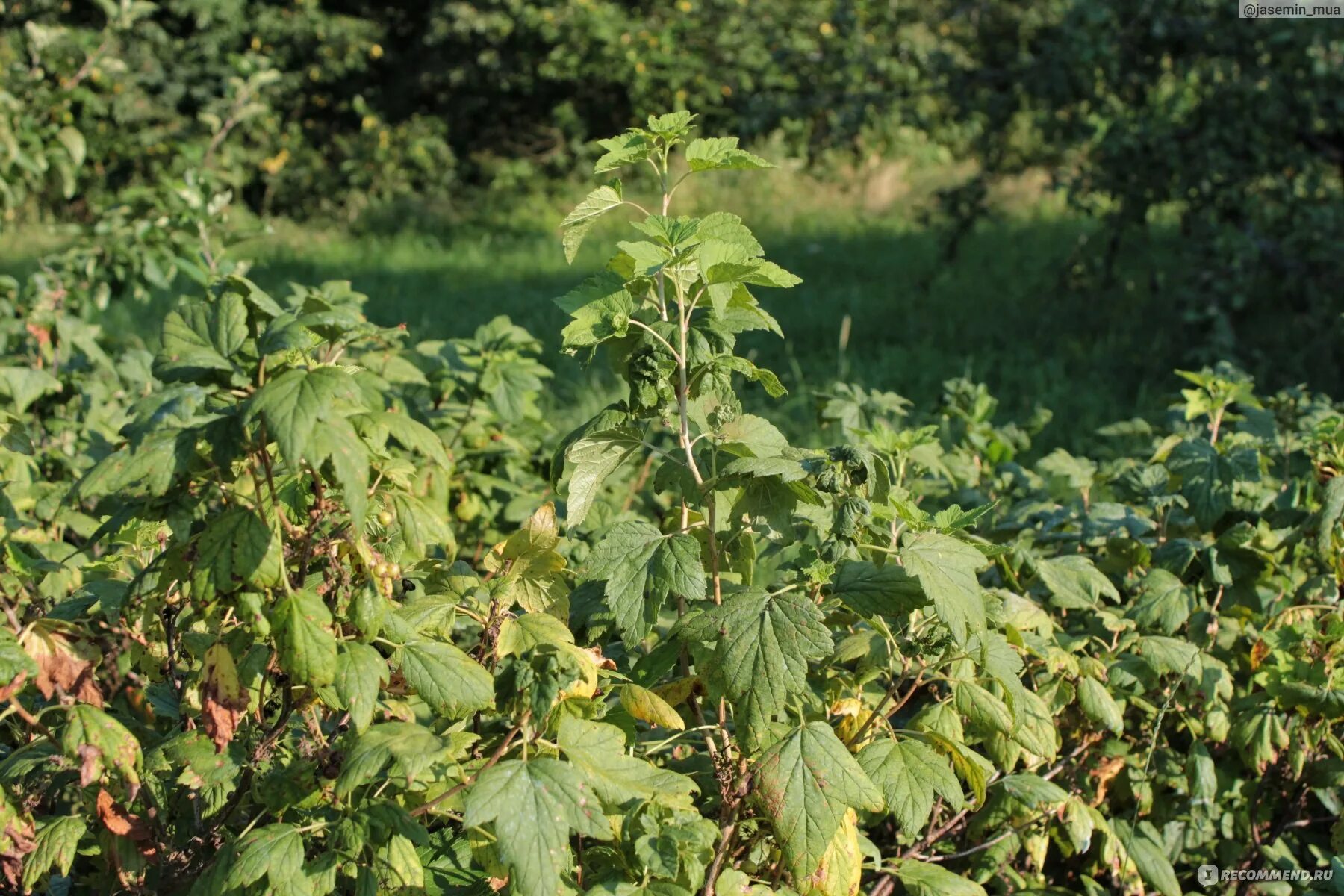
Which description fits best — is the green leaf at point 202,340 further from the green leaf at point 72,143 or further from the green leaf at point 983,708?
the green leaf at point 72,143

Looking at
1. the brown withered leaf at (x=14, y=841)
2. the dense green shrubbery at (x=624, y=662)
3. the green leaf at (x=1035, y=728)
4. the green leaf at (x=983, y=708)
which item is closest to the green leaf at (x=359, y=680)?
the dense green shrubbery at (x=624, y=662)

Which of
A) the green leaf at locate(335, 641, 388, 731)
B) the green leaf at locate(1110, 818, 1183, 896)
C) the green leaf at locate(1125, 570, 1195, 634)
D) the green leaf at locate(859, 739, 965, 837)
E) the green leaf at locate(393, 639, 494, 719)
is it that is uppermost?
the green leaf at locate(335, 641, 388, 731)

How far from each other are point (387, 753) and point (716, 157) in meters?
0.86

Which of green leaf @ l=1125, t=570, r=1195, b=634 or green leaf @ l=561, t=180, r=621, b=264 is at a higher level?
green leaf @ l=561, t=180, r=621, b=264

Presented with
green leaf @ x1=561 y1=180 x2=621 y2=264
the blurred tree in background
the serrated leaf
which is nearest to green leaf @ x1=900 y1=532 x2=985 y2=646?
the serrated leaf

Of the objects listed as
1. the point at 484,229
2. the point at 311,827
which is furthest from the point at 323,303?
the point at 484,229

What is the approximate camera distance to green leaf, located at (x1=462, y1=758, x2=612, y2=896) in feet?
4.60

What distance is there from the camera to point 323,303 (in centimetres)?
155

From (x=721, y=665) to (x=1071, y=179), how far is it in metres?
4.87

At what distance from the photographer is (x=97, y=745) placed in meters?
1.56

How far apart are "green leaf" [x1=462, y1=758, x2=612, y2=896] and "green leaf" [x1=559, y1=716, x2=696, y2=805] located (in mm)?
56

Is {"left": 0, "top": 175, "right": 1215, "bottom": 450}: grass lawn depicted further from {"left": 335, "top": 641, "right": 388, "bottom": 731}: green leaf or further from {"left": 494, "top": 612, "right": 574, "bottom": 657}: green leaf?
{"left": 335, "top": 641, "right": 388, "bottom": 731}: green leaf

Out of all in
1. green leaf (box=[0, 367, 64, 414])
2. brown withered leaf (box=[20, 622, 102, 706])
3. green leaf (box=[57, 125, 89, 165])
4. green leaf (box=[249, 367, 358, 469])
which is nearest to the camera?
green leaf (box=[249, 367, 358, 469])

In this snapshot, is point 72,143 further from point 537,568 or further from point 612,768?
point 612,768
